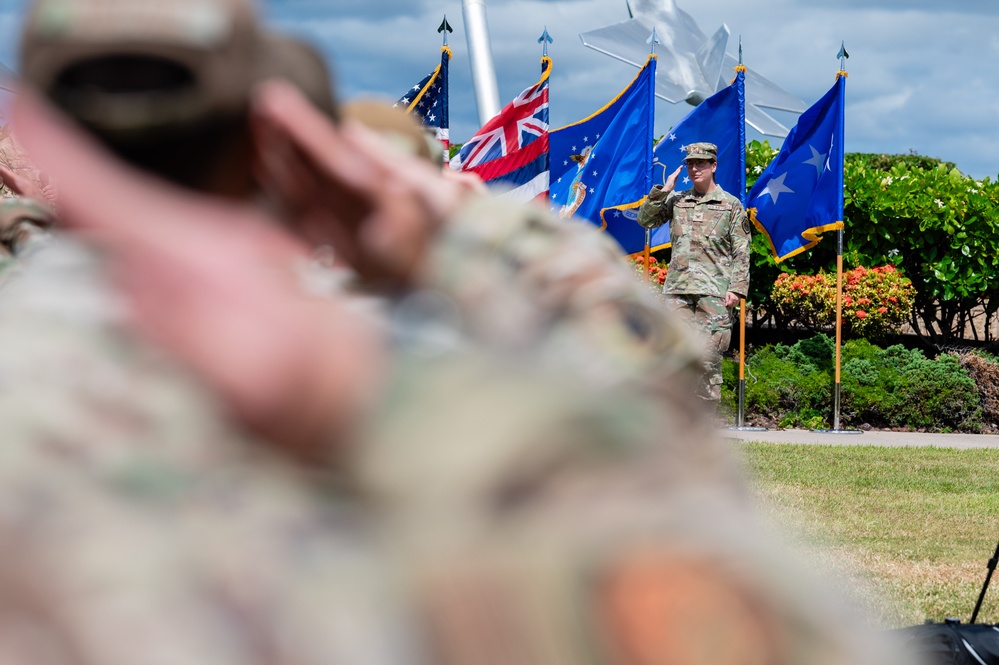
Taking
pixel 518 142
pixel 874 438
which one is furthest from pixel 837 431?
pixel 518 142

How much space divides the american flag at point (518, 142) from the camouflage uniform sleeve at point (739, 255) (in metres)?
1.40

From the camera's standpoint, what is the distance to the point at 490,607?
0.70m

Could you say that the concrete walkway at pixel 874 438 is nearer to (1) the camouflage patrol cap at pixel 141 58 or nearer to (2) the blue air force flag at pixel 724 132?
(2) the blue air force flag at pixel 724 132

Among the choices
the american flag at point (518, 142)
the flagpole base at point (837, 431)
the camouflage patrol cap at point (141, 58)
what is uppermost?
the american flag at point (518, 142)

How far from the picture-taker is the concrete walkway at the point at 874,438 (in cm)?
991

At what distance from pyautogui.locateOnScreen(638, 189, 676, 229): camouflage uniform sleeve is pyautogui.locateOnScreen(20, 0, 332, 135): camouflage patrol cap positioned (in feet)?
25.8

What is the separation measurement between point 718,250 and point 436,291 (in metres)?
7.79

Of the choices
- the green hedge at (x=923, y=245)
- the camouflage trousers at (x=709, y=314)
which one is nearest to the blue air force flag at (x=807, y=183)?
the green hedge at (x=923, y=245)

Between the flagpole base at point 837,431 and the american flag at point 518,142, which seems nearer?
the american flag at point 518,142

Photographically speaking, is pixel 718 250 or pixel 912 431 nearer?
pixel 718 250

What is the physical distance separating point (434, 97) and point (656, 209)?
2.14m

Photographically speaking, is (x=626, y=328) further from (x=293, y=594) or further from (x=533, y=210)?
(x=293, y=594)

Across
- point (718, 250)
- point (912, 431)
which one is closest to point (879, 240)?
point (912, 431)

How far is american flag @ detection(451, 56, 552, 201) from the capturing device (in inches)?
340
